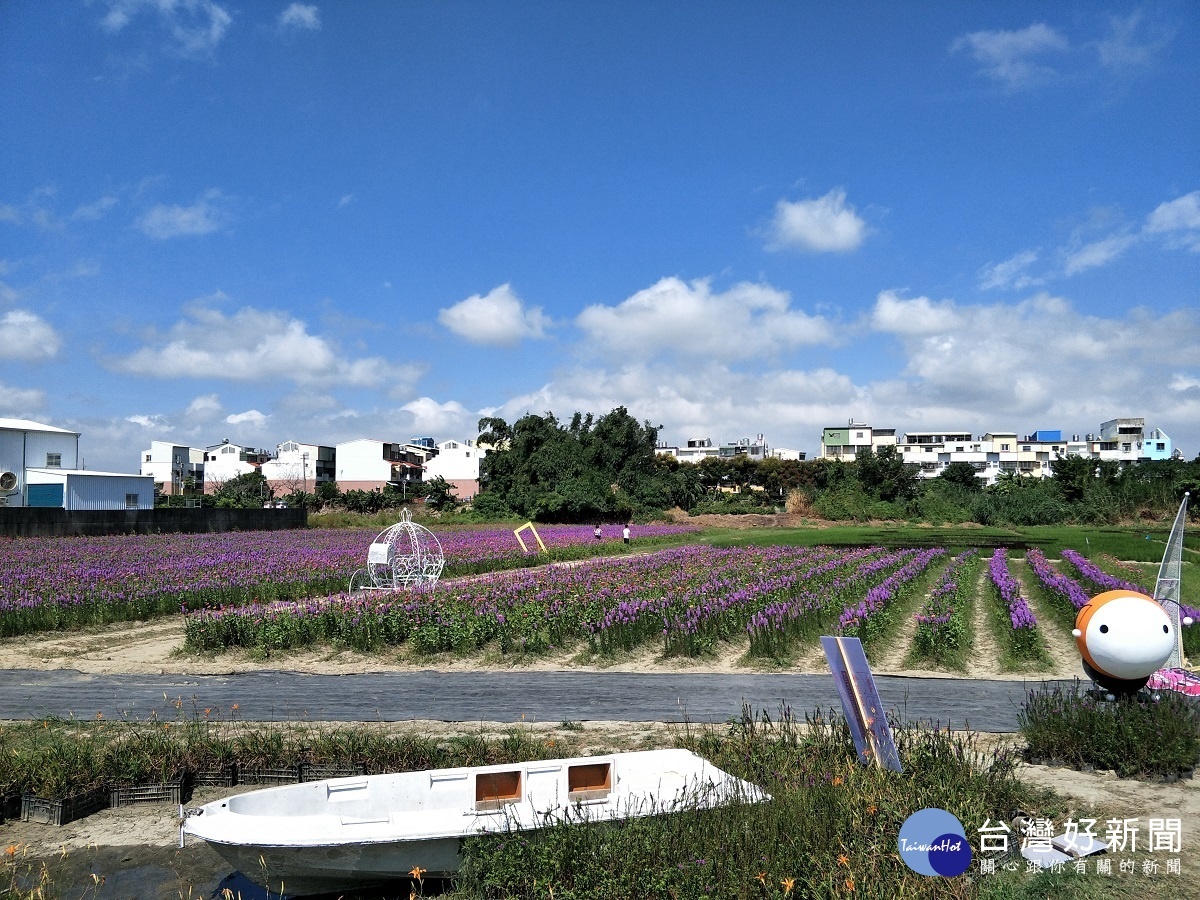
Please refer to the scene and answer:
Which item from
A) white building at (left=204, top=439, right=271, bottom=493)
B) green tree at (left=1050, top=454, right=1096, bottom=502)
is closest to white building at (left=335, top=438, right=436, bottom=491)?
white building at (left=204, top=439, right=271, bottom=493)

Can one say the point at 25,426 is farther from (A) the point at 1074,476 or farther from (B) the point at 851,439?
(B) the point at 851,439

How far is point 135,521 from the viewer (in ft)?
123

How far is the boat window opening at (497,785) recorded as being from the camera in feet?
17.3

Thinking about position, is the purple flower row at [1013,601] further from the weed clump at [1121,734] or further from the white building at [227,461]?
the white building at [227,461]

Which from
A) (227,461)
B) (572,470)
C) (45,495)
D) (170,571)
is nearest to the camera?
(170,571)

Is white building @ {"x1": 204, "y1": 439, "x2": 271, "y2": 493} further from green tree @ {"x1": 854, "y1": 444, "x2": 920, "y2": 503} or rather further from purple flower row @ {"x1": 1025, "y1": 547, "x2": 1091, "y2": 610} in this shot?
purple flower row @ {"x1": 1025, "y1": 547, "x2": 1091, "y2": 610}

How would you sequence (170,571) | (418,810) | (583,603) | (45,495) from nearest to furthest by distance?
1. (418,810)
2. (583,603)
3. (170,571)
4. (45,495)

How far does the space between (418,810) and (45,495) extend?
5044 cm

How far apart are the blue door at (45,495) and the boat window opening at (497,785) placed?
49.8m

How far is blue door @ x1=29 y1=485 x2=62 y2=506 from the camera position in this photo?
45.7 meters

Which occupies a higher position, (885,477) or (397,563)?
(885,477)

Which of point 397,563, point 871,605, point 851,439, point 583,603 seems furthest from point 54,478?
point 851,439

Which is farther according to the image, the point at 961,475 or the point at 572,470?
the point at 961,475

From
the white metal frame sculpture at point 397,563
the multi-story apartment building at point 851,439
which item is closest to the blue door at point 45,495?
the white metal frame sculpture at point 397,563
